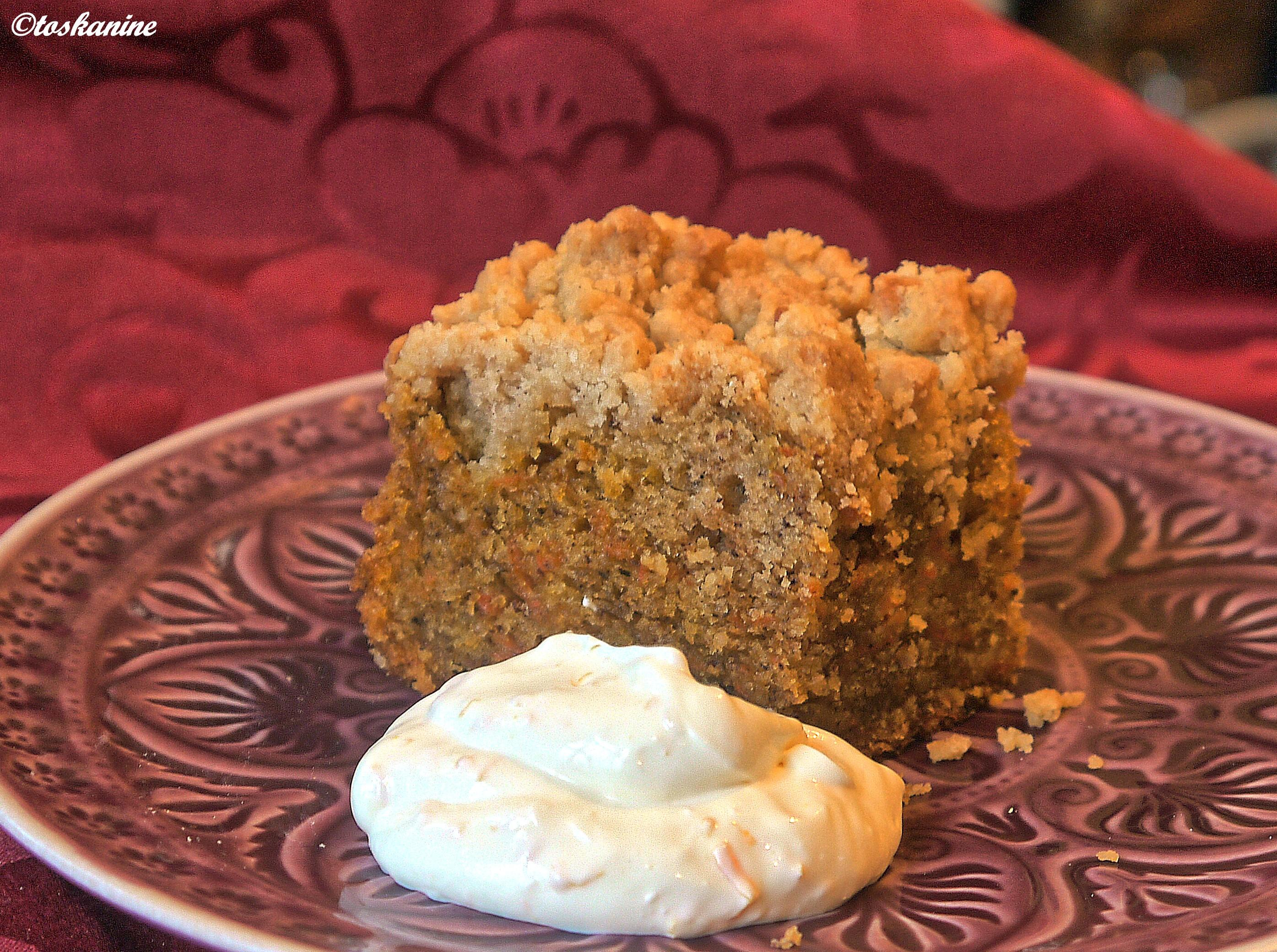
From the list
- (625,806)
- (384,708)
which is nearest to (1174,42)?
(384,708)

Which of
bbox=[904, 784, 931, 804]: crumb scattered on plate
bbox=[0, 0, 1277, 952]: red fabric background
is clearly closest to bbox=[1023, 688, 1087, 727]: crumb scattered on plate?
bbox=[904, 784, 931, 804]: crumb scattered on plate

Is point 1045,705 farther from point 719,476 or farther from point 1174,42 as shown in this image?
point 1174,42

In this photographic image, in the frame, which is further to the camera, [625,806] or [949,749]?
[949,749]

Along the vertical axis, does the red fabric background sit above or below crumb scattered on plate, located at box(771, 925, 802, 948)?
above

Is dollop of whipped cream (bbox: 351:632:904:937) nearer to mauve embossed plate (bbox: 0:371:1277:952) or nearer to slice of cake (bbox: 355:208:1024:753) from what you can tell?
mauve embossed plate (bbox: 0:371:1277:952)

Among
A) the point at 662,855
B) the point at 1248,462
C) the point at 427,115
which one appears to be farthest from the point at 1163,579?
the point at 427,115
